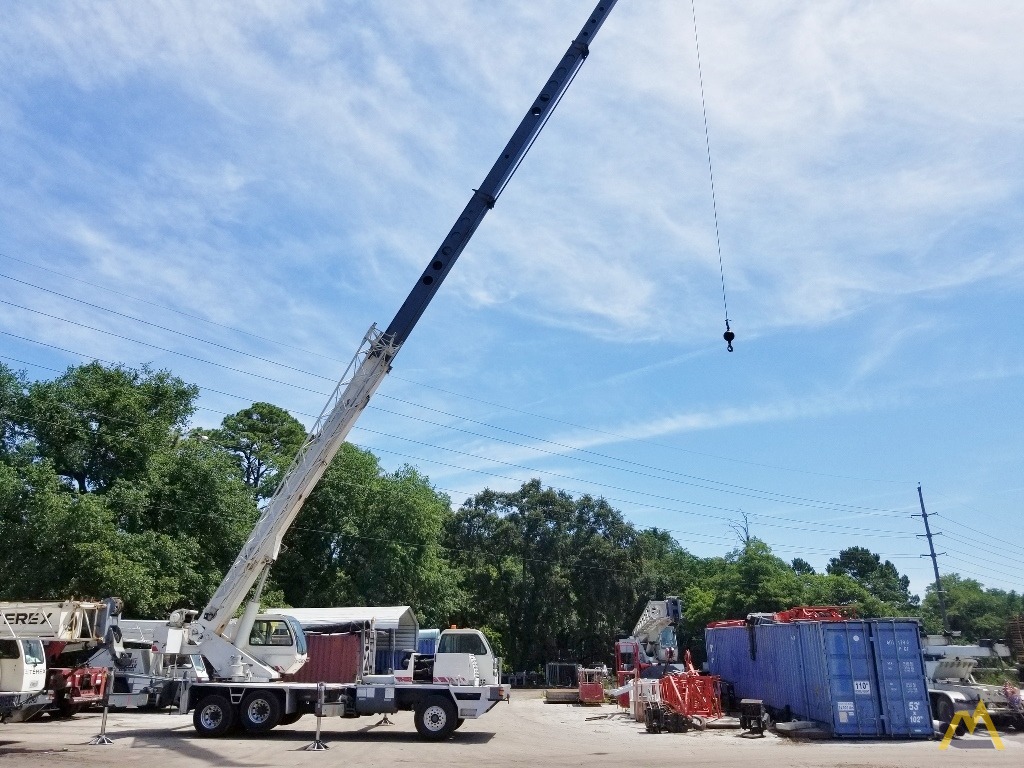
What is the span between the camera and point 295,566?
151 ft

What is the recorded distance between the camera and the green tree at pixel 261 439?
2029 inches

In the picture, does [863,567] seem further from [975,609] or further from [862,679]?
[862,679]

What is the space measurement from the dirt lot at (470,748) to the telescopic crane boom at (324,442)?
2009 mm

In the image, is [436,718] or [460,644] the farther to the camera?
[460,644]

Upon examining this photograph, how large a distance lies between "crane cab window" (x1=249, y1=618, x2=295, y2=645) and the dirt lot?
2171mm

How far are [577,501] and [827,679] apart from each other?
34.2 metres

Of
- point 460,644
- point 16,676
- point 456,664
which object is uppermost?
point 460,644

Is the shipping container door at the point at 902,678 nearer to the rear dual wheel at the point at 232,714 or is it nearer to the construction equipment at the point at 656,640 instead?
the construction equipment at the point at 656,640

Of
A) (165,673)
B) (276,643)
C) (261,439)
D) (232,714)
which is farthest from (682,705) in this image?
(261,439)

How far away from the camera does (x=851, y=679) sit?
19.3 metres

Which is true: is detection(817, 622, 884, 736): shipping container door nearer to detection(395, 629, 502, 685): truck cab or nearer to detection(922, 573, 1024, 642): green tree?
detection(395, 629, 502, 685): truck cab

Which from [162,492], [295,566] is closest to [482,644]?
[162,492]

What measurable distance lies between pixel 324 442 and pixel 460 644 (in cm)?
593

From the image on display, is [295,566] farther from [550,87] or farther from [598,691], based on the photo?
[550,87]
